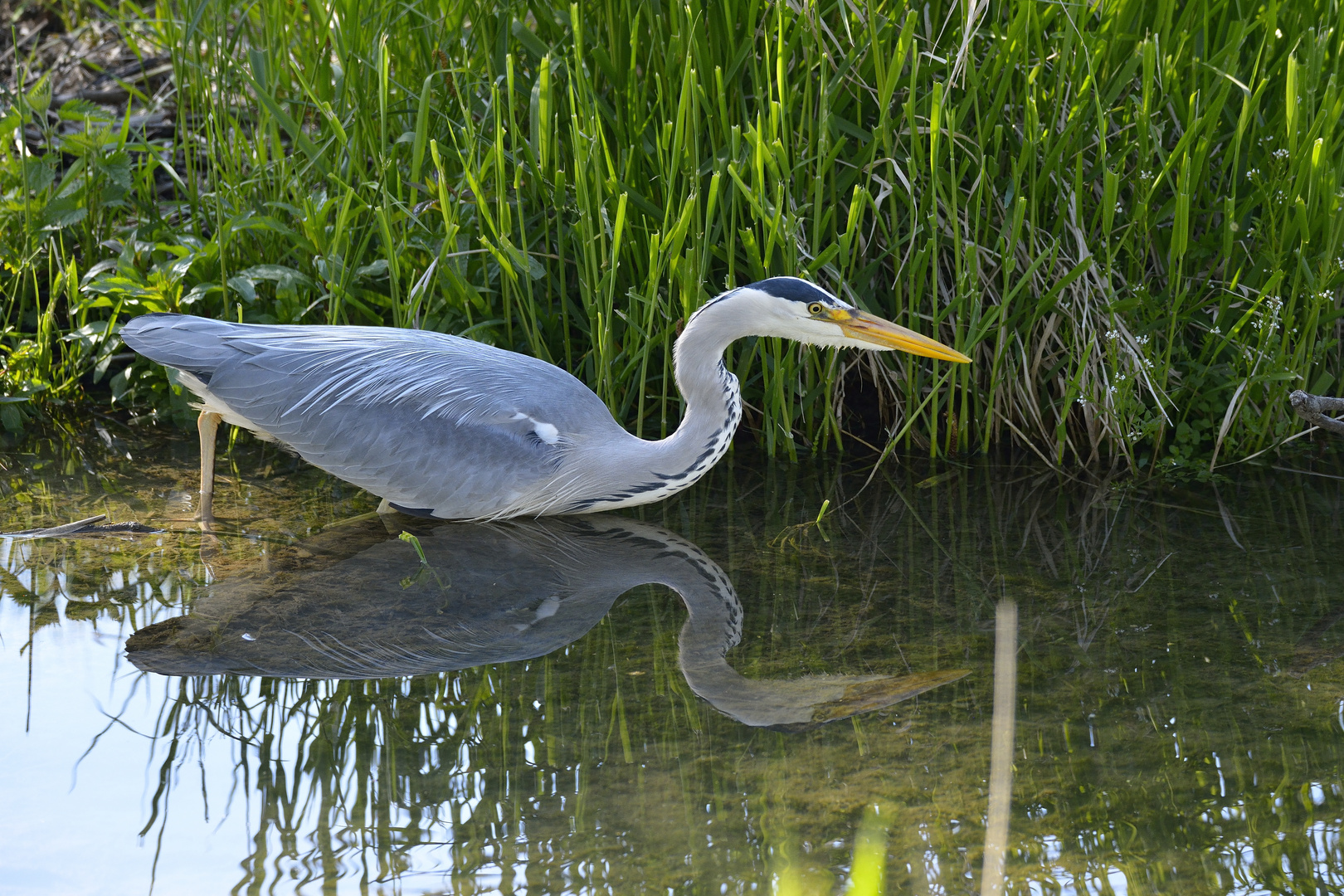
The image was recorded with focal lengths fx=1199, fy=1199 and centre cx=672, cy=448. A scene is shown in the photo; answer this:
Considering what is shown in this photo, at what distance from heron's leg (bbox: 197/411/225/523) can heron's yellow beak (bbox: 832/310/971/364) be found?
1.86m

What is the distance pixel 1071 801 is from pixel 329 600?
179cm

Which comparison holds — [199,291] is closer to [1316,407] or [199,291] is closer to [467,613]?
[467,613]

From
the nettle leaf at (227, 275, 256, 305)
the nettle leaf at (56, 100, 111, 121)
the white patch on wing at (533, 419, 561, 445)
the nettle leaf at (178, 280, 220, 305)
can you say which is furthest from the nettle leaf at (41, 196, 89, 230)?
the white patch on wing at (533, 419, 561, 445)

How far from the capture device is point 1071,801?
82.8 inches

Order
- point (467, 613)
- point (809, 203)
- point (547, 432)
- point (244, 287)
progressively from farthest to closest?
point (244, 287) → point (809, 203) → point (547, 432) → point (467, 613)

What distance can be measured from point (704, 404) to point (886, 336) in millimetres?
560

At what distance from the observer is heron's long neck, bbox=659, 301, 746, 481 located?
138 inches

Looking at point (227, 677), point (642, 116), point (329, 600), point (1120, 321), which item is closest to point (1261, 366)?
point (1120, 321)

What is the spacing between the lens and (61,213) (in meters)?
4.29

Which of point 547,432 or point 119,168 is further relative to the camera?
point 119,168

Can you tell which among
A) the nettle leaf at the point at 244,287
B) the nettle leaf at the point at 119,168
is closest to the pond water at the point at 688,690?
the nettle leaf at the point at 244,287

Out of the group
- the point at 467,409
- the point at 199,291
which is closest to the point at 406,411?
the point at 467,409

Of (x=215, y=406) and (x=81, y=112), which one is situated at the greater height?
(x=81, y=112)

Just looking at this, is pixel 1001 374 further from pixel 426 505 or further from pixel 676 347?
pixel 426 505
